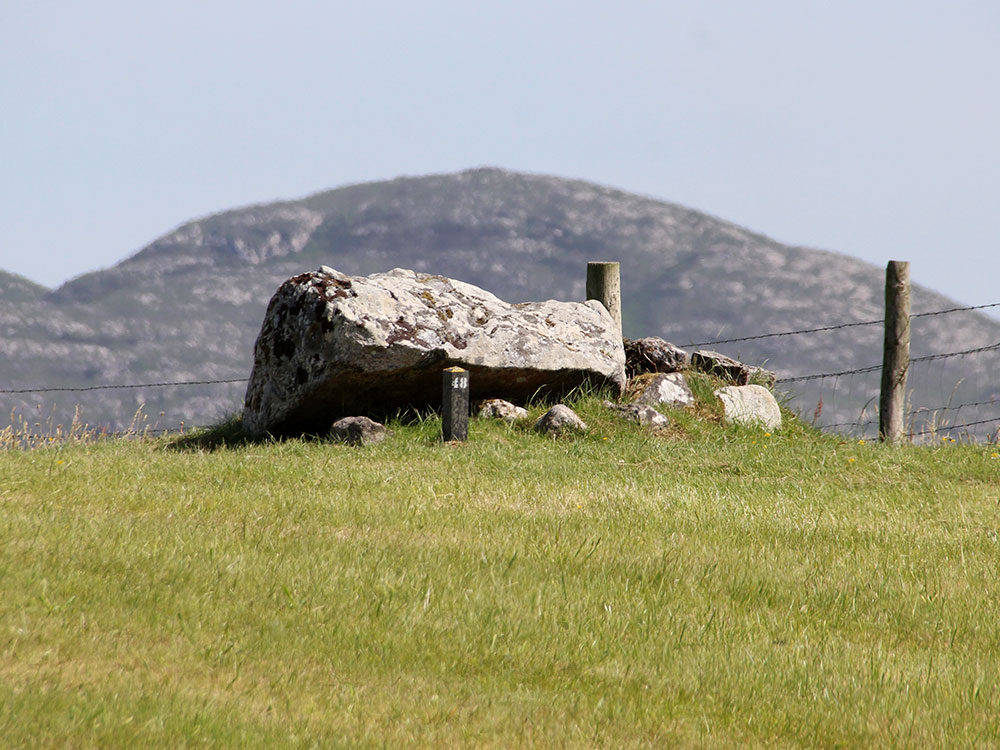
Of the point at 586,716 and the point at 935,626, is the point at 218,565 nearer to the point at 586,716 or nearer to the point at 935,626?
the point at 586,716

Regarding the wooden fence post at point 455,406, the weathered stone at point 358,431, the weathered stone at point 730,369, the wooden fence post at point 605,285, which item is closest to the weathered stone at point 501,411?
the wooden fence post at point 455,406

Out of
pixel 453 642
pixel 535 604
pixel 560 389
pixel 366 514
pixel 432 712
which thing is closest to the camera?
pixel 432 712

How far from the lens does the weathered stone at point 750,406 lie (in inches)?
520

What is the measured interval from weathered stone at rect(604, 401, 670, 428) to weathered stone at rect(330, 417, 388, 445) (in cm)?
296

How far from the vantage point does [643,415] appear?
Answer: 12.4 metres

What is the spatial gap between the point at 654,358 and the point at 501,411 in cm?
293

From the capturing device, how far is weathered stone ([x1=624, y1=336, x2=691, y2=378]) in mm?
14461

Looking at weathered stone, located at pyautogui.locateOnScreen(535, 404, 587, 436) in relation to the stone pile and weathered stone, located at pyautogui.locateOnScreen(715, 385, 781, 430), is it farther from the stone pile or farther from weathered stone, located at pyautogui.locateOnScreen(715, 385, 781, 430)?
weathered stone, located at pyautogui.locateOnScreen(715, 385, 781, 430)

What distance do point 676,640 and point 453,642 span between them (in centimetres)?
114

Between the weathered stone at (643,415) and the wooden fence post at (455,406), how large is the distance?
6.89 ft

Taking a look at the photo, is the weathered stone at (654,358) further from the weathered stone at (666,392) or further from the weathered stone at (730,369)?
the weathered stone at (666,392)

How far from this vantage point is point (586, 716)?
423 centimetres

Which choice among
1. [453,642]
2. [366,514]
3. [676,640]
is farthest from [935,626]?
[366,514]

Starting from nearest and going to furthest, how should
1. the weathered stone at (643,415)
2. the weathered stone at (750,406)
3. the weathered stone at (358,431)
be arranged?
the weathered stone at (358,431), the weathered stone at (643,415), the weathered stone at (750,406)
